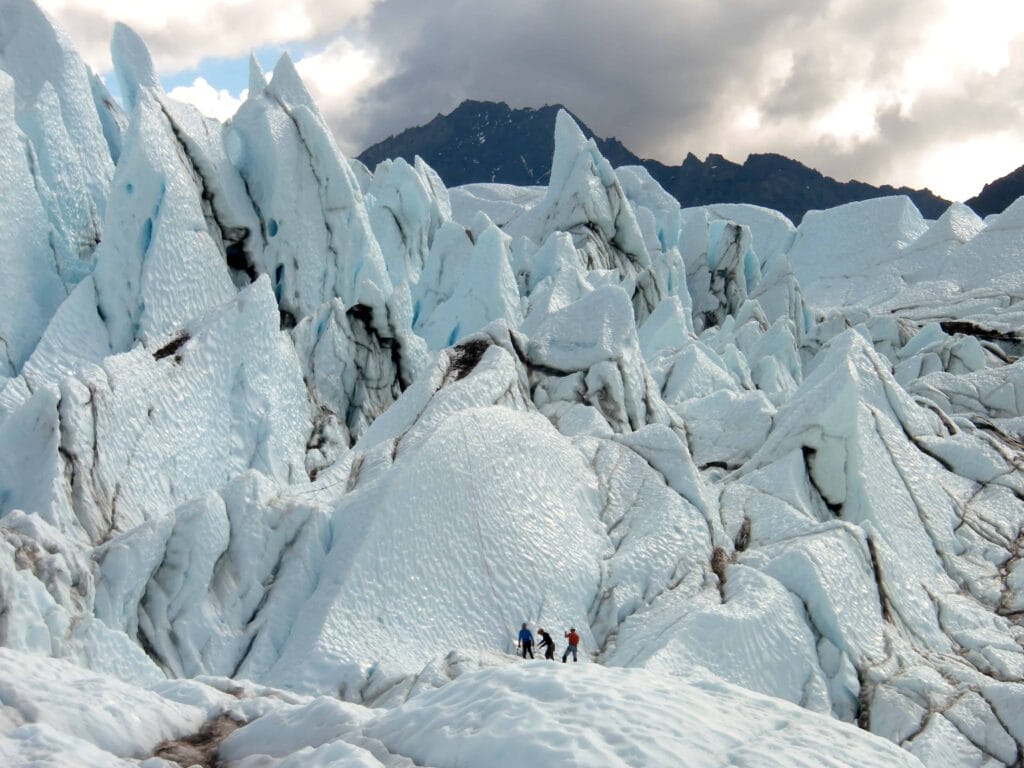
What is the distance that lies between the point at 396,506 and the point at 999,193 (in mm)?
118162

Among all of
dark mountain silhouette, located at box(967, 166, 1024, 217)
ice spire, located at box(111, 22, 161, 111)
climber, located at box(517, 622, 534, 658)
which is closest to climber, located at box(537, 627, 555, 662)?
climber, located at box(517, 622, 534, 658)

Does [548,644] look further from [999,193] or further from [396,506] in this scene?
[999,193]

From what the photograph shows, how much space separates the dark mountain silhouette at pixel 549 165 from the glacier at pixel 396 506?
4476 inches

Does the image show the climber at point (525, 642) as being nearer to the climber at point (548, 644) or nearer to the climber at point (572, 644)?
the climber at point (548, 644)

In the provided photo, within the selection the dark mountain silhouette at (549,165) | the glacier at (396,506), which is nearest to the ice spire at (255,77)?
the glacier at (396,506)

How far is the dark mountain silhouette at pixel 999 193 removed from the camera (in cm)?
11400

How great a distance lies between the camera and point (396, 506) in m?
16.5

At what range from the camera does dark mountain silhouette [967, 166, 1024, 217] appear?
374 ft

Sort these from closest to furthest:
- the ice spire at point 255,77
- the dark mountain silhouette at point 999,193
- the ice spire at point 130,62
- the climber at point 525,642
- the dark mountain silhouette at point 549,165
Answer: the climber at point 525,642 → the ice spire at point 130,62 → the ice spire at point 255,77 → the dark mountain silhouette at point 999,193 → the dark mountain silhouette at point 549,165

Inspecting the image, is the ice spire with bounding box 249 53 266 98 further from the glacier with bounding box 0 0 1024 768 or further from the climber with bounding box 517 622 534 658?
the climber with bounding box 517 622 534 658

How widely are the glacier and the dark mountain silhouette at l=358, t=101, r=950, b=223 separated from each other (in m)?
114

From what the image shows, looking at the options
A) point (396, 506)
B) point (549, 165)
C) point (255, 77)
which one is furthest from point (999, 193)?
point (396, 506)

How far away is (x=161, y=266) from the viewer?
2555cm

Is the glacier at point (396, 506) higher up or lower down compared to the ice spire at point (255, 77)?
lower down
